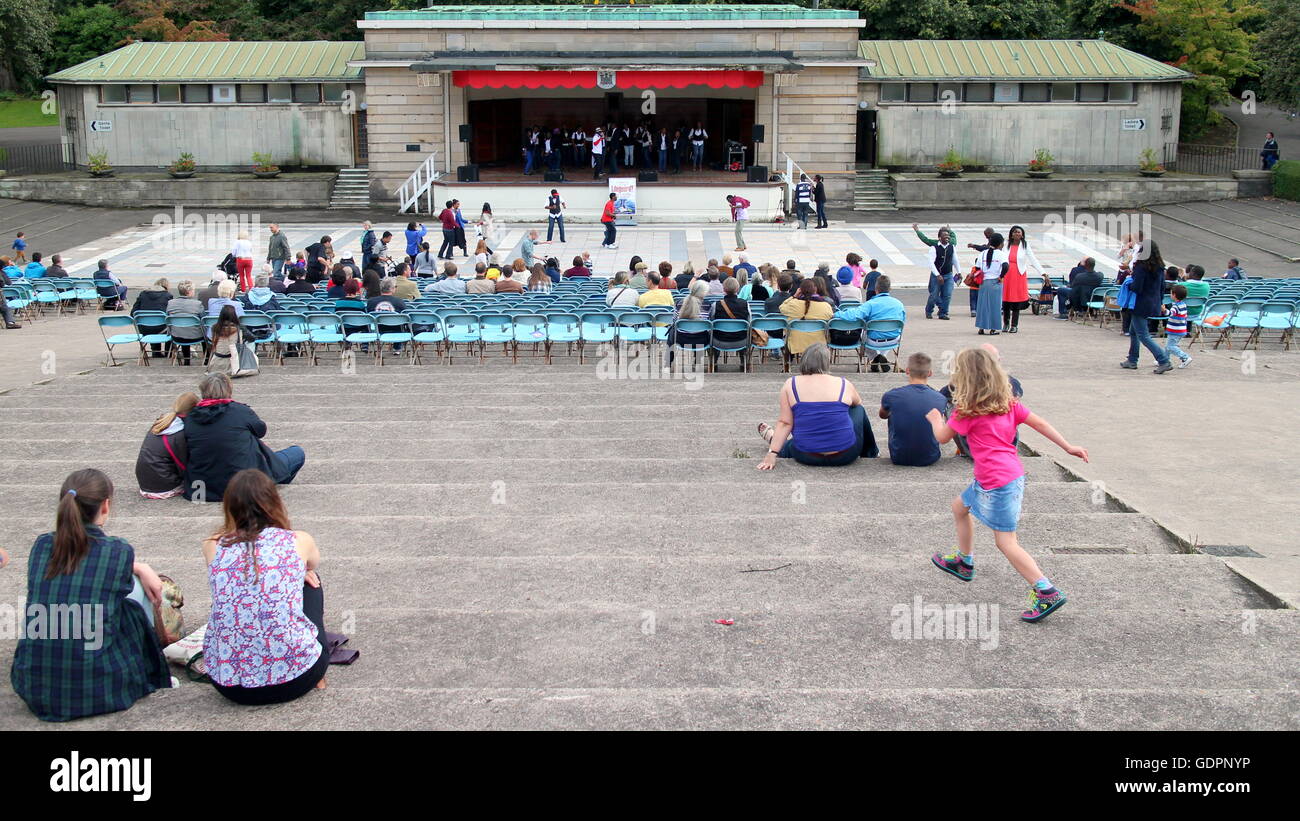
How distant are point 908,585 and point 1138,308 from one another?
938cm

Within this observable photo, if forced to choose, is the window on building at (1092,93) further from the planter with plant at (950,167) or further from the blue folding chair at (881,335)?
the blue folding chair at (881,335)

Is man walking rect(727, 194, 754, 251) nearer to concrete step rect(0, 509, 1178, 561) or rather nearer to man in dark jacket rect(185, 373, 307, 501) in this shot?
man in dark jacket rect(185, 373, 307, 501)

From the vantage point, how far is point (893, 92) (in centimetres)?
3944

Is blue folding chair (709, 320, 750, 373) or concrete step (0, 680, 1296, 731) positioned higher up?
blue folding chair (709, 320, 750, 373)

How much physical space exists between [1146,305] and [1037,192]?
24.2m

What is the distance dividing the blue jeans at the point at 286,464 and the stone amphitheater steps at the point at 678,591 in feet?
0.46

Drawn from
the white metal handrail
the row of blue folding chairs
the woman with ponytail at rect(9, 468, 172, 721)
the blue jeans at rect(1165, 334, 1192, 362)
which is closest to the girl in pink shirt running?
the woman with ponytail at rect(9, 468, 172, 721)

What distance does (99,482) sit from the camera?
18.4 ft

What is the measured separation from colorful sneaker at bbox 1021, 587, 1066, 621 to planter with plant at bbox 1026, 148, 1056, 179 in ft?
112

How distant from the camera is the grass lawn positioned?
5559 centimetres

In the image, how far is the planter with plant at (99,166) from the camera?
1528 inches

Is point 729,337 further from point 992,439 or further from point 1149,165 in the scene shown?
point 1149,165

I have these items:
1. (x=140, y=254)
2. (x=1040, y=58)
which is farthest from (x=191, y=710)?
(x=1040, y=58)

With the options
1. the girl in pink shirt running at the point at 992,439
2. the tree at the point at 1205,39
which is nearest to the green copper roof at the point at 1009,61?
the tree at the point at 1205,39
